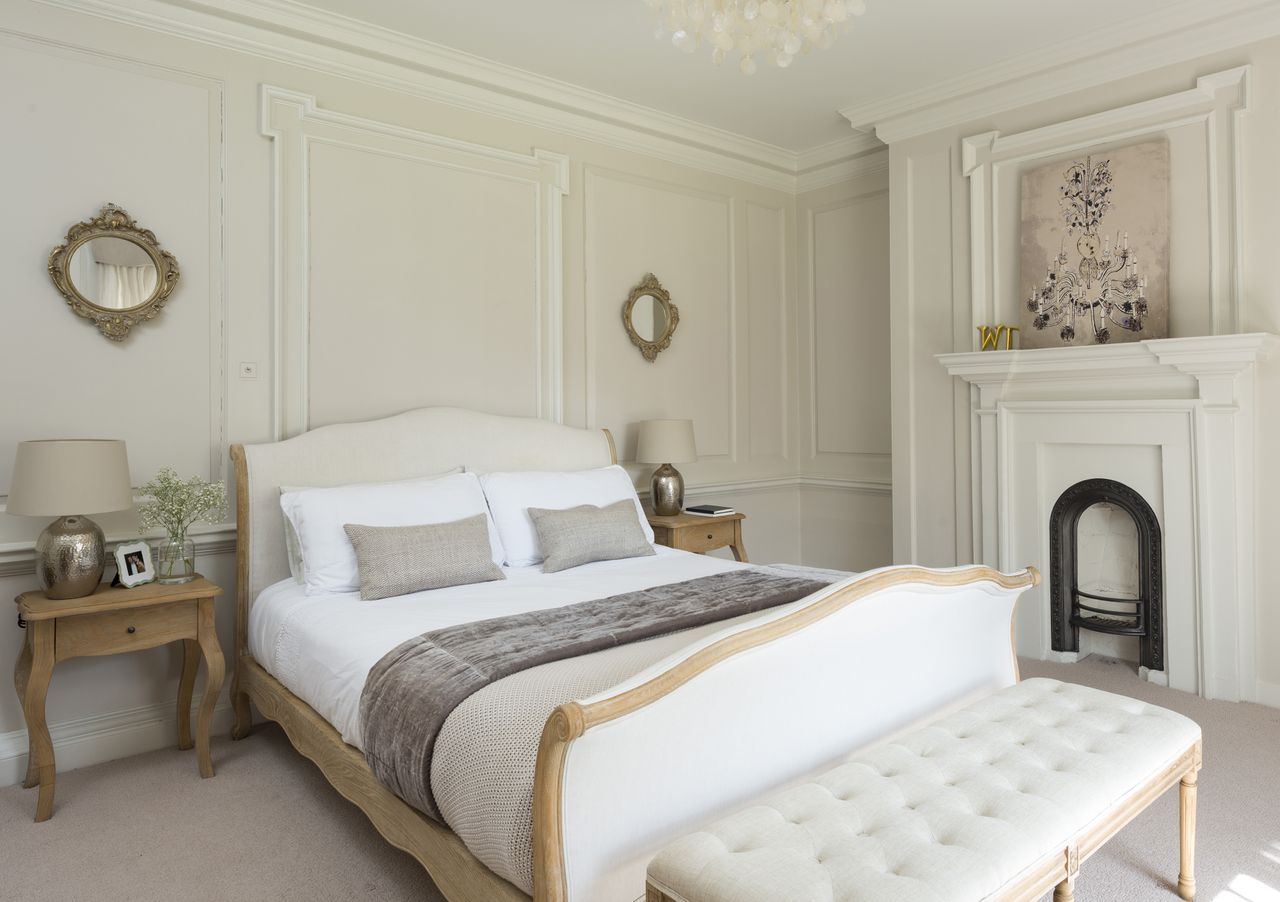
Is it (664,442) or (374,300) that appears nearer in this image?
(374,300)

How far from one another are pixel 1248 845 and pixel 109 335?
3885 millimetres

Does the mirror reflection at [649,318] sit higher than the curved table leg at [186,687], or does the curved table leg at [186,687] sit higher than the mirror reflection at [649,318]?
the mirror reflection at [649,318]

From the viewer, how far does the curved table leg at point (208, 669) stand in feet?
8.77

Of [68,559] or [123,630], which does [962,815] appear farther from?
[68,559]

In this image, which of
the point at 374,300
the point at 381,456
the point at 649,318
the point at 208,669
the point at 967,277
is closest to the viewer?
the point at 208,669

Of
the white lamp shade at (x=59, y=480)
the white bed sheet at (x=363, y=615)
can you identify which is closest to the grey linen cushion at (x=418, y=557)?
the white bed sheet at (x=363, y=615)

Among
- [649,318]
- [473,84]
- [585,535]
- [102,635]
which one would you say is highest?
[473,84]

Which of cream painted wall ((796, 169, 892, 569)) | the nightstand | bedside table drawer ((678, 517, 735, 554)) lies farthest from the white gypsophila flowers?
cream painted wall ((796, 169, 892, 569))

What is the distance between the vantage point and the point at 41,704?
2420 millimetres

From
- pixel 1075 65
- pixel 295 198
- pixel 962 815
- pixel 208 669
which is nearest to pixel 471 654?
pixel 962 815

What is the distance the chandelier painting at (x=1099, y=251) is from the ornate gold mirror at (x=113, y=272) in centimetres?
367

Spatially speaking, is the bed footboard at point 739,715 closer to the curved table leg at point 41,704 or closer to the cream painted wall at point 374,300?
the curved table leg at point 41,704

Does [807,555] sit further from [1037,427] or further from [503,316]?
[503,316]

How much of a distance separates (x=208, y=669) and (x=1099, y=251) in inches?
154
